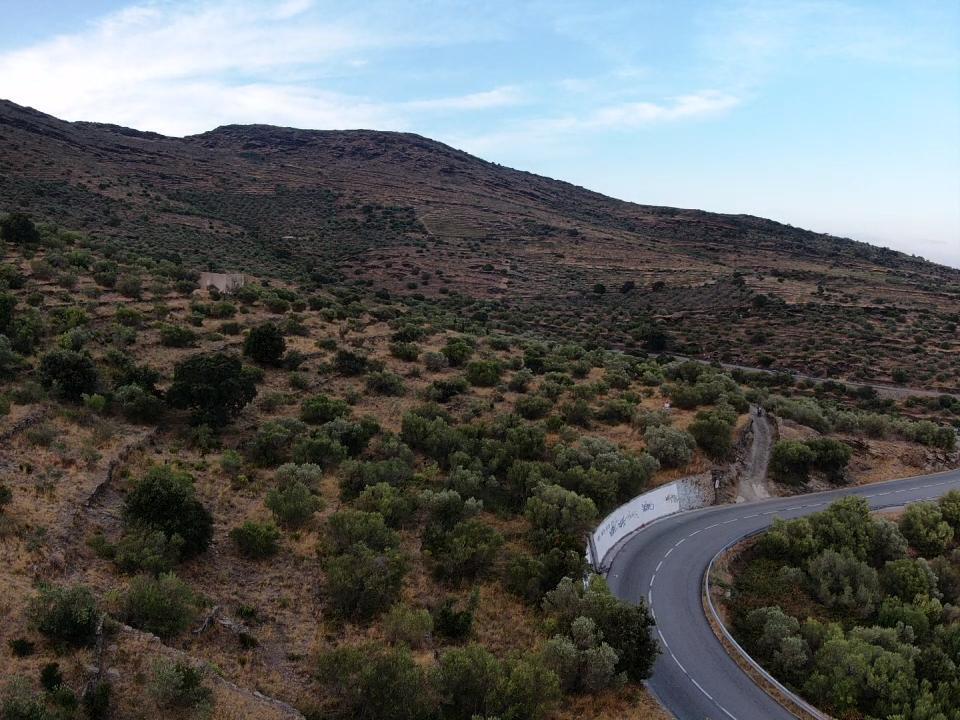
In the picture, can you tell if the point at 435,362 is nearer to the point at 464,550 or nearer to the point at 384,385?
the point at 384,385

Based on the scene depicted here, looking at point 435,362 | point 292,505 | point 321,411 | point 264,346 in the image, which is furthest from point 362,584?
point 435,362

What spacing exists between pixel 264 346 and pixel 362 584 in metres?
17.1

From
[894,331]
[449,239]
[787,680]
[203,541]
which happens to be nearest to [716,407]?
[787,680]

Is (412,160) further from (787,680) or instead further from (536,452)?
(787,680)

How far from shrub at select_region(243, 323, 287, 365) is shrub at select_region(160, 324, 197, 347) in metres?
2.57

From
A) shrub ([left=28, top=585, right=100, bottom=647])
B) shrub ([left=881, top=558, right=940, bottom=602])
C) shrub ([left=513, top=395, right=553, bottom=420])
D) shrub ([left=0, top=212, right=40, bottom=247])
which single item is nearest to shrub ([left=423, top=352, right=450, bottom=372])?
shrub ([left=513, top=395, right=553, bottom=420])

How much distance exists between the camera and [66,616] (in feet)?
32.9

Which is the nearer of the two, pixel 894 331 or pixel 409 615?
pixel 409 615

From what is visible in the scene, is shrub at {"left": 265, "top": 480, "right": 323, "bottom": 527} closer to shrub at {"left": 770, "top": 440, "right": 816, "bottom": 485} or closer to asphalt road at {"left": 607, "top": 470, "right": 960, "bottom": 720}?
asphalt road at {"left": 607, "top": 470, "right": 960, "bottom": 720}

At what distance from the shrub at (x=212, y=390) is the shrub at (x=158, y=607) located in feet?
33.4

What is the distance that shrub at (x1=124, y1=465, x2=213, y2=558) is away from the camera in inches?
547

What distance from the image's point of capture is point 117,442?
18062 millimetres

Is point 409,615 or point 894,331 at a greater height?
point 894,331

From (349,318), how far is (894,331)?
174 feet
